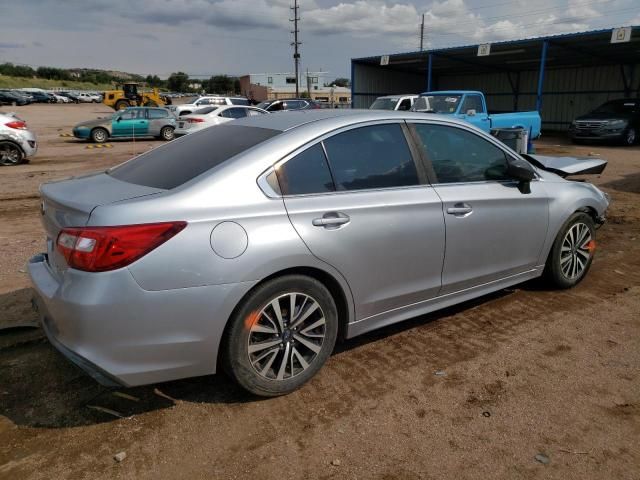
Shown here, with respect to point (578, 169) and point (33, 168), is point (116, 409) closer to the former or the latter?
point (578, 169)

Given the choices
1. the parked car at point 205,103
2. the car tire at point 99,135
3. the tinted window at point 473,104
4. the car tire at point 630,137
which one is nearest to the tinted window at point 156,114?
the car tire at point 99,135

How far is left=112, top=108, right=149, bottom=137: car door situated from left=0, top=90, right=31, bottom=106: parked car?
42.8 metres

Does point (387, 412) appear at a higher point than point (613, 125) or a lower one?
lower

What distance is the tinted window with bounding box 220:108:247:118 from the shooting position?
1853cm

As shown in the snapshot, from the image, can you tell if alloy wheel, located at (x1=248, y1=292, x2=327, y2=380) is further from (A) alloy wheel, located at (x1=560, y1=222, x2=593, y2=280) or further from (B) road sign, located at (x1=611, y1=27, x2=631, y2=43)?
(B) road sign, located at (x1=611, y1=27, x2=631, y2=43)

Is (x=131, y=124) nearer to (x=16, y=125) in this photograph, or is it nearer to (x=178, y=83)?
(x=16, y=125)

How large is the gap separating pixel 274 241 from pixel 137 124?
2003 cm

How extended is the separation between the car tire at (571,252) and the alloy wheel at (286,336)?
2.47 metres

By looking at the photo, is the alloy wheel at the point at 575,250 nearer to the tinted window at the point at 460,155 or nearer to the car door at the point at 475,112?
the tinted window at the point at 460,155

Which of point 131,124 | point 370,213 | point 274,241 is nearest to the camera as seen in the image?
point 274,241

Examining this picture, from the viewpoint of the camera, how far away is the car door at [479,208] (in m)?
3.55

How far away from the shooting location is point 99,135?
20.2m

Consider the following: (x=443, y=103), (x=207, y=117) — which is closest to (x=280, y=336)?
(x=443, y=103)

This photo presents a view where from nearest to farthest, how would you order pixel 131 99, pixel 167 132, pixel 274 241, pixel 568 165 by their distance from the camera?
pixel 274 241 → pixel 568 165 → pixel 167 132 → pixel 131 99
